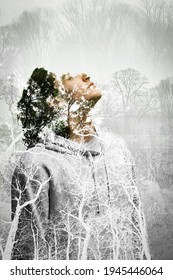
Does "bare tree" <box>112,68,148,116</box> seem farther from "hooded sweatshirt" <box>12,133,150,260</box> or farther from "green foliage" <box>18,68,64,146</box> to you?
"green foliage" <box>18,68,64,146</box>

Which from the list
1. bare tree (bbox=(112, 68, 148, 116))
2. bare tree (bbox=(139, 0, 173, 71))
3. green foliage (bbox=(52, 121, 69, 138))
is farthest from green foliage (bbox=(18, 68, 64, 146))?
bare tree (bbox=(139, 0, 173, 71))

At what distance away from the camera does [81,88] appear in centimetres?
202

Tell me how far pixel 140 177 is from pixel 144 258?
0.57 m

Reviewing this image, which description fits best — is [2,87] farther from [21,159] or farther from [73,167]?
[73,167]

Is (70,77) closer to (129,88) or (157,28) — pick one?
(129,88)

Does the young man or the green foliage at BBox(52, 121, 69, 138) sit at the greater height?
the green foliage at BBox(52, 121, 69, 138)

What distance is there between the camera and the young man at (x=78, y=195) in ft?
5.90

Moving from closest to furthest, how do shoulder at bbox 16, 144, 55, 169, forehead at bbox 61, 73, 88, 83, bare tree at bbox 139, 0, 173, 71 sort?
1. shoulder at bbox 16, 144, 55, 169
2. forehead at bbox 61, 73, 88, 83
3. bare tree at bbox 139, 0, 173, 71

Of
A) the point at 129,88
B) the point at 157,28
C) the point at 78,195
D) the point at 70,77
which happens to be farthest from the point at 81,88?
the point at 157,28

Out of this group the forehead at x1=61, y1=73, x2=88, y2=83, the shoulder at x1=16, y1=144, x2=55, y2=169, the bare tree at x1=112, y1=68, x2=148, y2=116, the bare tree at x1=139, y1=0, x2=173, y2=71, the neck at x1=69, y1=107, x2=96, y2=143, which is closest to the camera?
the shoulder at x1=16, y1=144, x2=55, y2=169

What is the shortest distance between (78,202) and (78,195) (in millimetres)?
50

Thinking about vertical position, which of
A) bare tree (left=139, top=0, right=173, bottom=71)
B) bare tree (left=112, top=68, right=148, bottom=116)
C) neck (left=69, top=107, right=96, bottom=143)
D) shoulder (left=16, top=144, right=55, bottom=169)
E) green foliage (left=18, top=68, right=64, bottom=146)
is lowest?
shoulder (left=16, top=144, right=55, bottom=169)

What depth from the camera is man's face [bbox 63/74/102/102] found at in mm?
2006

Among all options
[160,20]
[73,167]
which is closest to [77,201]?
[73,167]
